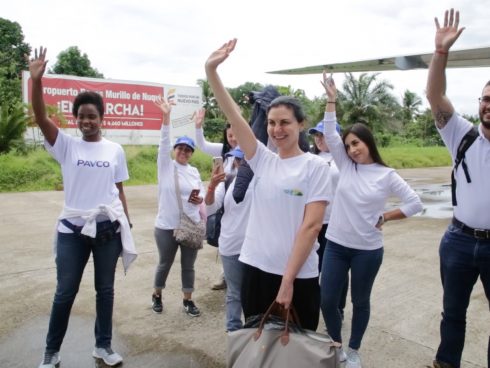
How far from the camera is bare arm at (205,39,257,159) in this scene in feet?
Answer: 7.78

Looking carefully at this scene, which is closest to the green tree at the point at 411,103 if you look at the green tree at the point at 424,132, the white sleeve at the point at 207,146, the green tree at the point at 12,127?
the green tree at the point at 424,132

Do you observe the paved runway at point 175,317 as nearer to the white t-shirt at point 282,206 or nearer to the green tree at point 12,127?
the white t-shirt at point 282,206

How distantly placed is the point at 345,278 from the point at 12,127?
15.9 metres

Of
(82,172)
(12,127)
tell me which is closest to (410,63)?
(82,172)

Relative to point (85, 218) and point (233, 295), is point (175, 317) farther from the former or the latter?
point (85, 218)

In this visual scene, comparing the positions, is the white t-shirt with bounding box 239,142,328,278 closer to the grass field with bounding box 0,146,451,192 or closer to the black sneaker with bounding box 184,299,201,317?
the black sneaker with bounding box 184,299,201,317

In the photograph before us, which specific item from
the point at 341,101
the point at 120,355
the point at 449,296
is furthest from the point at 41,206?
the point at 341,101

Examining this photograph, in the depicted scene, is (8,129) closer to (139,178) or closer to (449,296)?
(139,178)

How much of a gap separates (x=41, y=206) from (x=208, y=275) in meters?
6.63

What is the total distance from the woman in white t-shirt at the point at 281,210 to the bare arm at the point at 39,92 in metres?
1.18

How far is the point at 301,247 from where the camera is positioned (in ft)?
7.39

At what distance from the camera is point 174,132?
66.4 ft

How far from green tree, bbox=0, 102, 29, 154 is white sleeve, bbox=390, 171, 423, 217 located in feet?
50.9

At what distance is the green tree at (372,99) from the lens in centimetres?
3188
